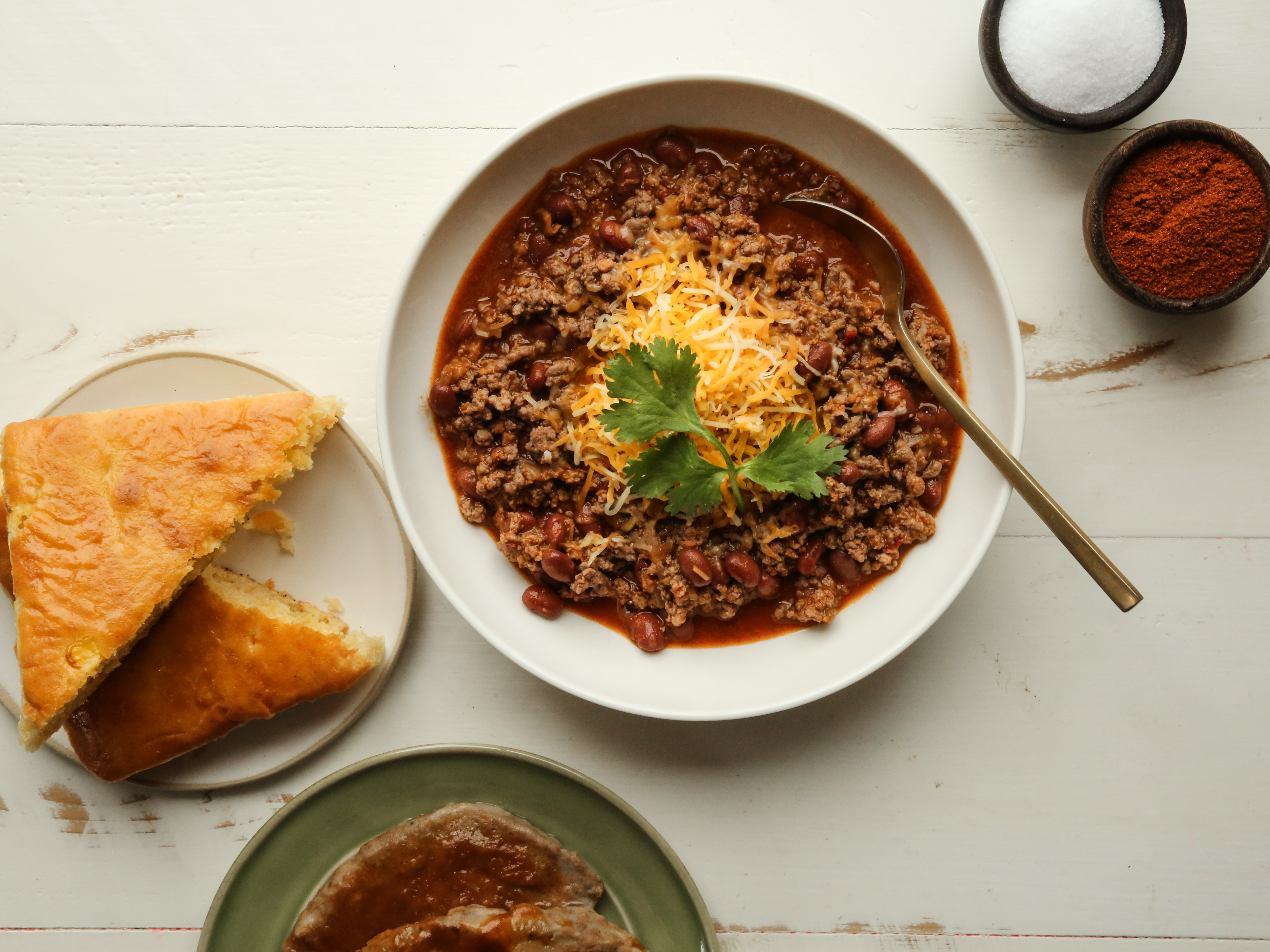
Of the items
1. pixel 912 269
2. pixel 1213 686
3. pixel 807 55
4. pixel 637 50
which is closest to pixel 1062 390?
pixel 912 269

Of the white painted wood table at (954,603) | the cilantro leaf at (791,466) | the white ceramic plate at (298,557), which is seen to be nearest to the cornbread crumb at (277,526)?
the white ceramic plate at (298,557)

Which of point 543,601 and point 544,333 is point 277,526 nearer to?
point 543,601

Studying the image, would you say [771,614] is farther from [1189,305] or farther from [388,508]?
[1189,305]

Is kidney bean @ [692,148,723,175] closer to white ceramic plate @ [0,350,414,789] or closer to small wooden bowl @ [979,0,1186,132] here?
small wooden bowl @ [979,0,1186,132]

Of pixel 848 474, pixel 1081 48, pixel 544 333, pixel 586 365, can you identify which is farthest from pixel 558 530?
pixel 1081 48

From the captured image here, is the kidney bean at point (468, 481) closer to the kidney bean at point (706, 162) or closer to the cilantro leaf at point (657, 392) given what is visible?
the cilantro leaf at point (657, 392)

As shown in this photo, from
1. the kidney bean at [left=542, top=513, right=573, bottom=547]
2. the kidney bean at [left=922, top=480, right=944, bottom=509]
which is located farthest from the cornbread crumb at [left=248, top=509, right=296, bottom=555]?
the kidney bean at [left=922, top=480, right=944, bottom=509]

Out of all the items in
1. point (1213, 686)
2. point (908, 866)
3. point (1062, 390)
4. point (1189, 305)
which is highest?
point (1189, 305)
